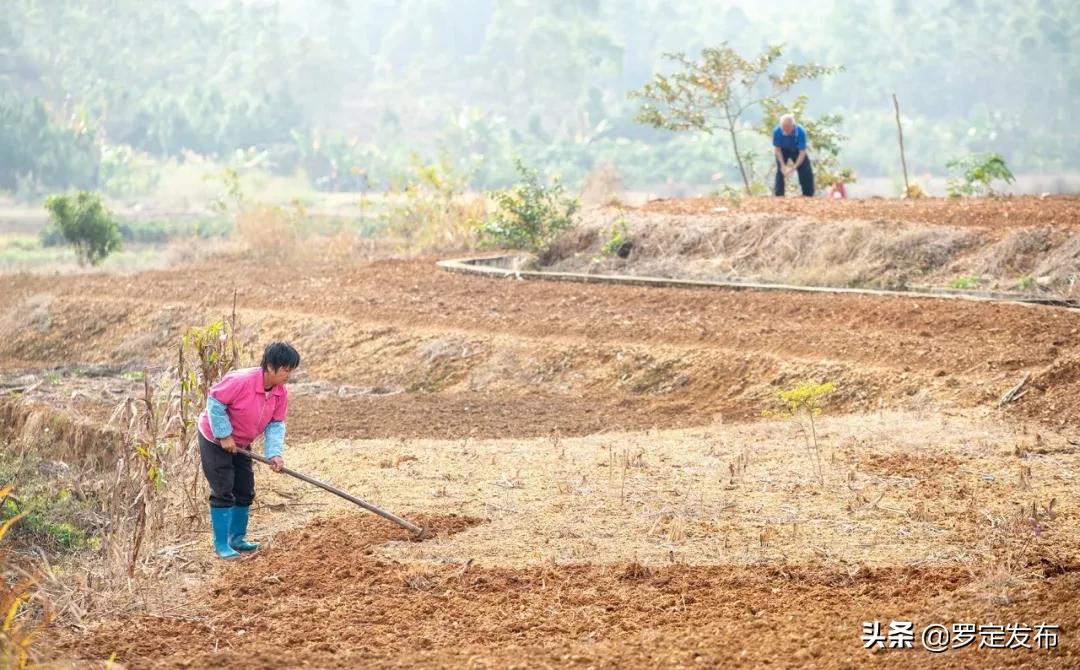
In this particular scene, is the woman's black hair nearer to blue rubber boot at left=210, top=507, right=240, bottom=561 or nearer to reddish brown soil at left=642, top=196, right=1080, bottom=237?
blue rubber boot at left=210, top=507, right=240, bottom=561

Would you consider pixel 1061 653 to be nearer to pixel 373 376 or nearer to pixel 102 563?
pixel 102 563

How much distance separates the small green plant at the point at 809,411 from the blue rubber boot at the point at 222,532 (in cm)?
340

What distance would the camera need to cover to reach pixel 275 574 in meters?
7.20

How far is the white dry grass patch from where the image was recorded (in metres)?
7.45

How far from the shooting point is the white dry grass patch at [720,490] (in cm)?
745

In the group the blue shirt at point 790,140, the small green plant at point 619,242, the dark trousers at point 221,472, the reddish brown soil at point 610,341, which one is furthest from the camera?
the blue shirt at point 790,140

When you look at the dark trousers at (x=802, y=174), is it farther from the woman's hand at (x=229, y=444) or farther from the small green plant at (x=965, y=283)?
the woman's hand at (x=229, y=444)

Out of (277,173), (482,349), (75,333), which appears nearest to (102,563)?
(482,349)

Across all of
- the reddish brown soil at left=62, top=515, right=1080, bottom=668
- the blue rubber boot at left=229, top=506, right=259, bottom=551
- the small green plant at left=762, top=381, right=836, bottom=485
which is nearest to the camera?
the reddish brown soil at left=62, top=515, right=1080, bottom=668

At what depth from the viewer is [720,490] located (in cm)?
866

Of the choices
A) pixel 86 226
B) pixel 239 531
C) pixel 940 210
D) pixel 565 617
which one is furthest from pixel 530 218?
pixel 565 617

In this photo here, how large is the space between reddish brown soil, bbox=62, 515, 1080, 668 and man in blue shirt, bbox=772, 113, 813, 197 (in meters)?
13.4

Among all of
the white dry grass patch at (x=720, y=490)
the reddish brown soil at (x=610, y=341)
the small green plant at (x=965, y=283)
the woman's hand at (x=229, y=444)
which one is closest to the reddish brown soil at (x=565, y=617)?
the white dry grass patch at (x=720, y=490)

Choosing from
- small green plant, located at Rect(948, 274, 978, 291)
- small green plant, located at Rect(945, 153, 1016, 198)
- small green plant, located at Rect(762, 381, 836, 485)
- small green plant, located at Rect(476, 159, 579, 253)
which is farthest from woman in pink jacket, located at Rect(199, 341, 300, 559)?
small green plant, located at Rect(945, 153, 1016, 198)
